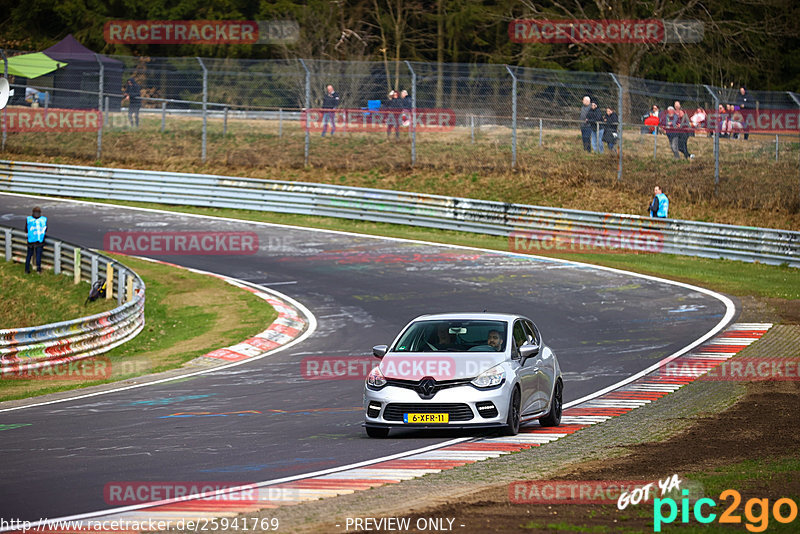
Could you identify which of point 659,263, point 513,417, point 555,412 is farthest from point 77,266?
point 513,417

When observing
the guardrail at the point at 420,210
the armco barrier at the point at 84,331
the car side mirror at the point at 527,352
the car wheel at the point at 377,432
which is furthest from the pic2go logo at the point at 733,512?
the guardrail at the point at 420,210

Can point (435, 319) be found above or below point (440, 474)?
above

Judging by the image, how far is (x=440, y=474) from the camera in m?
9.31

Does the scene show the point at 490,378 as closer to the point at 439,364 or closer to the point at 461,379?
the point at 461,379

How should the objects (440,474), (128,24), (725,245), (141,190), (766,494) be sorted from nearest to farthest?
1. (766,494)
2. (440,474)
3. (725,245)
4. (141,190)
5. (128,24)

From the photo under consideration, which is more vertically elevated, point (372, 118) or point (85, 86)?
point (85, 86)

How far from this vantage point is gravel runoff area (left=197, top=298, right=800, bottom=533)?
7398mm

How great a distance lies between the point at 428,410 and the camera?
11023mm

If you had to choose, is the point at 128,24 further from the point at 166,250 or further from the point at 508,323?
the point at 508,323

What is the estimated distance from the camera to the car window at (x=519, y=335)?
12.1 metres

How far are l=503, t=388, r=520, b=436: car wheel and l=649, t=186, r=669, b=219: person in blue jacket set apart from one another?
17421mm

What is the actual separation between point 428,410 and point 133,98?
29.3 metres

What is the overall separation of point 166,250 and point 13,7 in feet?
166

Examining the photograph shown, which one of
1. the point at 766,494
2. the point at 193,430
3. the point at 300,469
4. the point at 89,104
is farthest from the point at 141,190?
the point at 766,494
